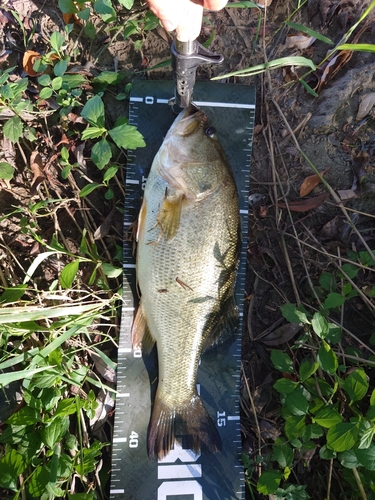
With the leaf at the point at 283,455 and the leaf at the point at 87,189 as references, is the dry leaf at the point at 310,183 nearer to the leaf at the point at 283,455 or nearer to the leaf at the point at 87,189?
the leaf at the point at 87,189

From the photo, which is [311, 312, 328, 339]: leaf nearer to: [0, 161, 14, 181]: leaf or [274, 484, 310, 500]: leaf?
[274, 484, 310, 500]: leaf

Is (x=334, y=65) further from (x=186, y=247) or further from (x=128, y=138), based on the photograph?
(x=186, y=247)

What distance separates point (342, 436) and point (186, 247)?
1416 mm

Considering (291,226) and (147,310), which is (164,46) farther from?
(147,310)

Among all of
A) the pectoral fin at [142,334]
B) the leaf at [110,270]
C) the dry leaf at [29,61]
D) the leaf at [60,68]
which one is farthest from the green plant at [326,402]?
the dry leaf at [29,61]

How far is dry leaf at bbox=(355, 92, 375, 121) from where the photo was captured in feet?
9.40

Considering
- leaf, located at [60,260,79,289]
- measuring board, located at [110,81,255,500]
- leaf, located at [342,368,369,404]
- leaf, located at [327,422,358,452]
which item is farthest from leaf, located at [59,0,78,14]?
leaf, located at [327,422,358,452]

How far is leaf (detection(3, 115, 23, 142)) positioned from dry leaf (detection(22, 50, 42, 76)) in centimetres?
42

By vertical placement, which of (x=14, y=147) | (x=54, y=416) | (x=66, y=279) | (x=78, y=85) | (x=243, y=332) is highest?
(x=78, y=85)

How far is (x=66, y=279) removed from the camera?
2418 mm

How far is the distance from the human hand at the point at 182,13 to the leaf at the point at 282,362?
2.03 metres

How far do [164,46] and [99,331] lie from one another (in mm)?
2215

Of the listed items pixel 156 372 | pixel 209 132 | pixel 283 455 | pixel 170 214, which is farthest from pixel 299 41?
pixel 283 455

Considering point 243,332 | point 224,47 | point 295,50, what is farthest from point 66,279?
point 295,50
